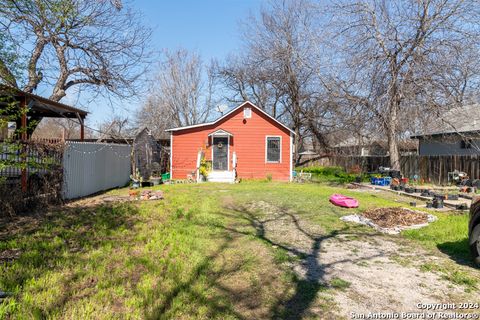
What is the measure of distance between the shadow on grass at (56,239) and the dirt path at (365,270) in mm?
2848

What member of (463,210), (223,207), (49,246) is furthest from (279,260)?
(463,210)

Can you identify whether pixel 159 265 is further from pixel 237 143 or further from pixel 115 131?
pixel 115 131

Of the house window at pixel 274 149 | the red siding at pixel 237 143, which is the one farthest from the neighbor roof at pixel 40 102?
the house window at pixel 274 149

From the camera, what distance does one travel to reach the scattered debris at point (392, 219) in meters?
6.75

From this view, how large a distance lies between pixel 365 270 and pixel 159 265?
2711mm

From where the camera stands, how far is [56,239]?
17.6 feet

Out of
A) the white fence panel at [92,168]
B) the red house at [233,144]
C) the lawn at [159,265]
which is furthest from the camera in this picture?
the red house at [233,144]

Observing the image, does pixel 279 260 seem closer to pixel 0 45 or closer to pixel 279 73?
pixel 0 45

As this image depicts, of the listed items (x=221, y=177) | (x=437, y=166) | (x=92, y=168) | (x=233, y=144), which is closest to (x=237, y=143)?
(x=233, y=144)

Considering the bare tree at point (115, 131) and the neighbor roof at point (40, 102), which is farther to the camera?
the bare tree at point (115, 131)

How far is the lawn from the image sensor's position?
10.3 feet

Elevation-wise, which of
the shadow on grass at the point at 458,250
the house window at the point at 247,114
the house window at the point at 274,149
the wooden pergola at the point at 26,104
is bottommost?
the shadow on grass at the point at 458,250

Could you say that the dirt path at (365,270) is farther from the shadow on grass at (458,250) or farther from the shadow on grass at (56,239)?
the shadow on grass at (56,239)

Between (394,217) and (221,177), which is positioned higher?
(221,177)
